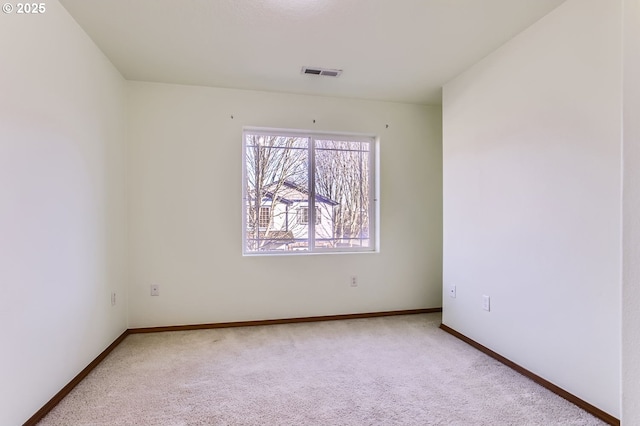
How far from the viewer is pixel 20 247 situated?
66.4 inches

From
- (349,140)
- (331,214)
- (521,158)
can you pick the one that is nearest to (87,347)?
(331,214)

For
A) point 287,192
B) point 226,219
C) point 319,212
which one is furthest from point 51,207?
point 319,212

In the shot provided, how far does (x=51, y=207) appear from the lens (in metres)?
1.96

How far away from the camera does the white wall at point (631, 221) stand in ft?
3.79

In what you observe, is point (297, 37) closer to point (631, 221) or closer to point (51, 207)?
point (51, 207)

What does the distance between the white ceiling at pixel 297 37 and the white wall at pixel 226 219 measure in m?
0.30

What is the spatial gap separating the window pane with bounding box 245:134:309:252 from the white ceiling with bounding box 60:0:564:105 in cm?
64

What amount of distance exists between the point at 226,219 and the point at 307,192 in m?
0.90

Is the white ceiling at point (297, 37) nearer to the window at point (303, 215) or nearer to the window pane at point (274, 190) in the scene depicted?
the window pane at point (274, 190)

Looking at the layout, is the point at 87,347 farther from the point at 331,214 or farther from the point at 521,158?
the point at 521,158

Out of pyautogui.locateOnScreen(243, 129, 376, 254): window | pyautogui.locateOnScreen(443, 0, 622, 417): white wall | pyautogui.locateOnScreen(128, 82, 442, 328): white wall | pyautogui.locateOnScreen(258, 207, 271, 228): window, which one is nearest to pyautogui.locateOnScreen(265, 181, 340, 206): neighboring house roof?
pyautogui.locateOnScreen(243, 129, 376, 254): window

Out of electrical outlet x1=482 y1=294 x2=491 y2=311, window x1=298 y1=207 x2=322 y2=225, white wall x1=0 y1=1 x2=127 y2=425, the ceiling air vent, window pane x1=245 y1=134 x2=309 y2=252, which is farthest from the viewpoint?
window x1=298 y1=207 x2=322 y2=225

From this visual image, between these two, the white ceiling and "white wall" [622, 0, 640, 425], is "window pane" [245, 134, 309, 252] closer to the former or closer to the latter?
the white ceiling

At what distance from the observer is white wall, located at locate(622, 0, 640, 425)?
1.15 metres
